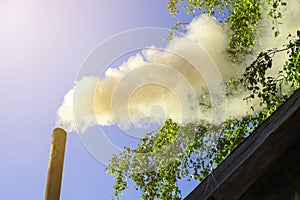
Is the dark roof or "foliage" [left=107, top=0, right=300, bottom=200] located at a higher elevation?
Result: "foliage" [left=107, top=0, right=300, bottom=200]

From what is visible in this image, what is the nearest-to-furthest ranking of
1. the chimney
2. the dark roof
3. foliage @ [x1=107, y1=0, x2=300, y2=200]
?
the dark roof, the chimney, foliage @ [x1=107, y1=0, x2=300, y2=200]

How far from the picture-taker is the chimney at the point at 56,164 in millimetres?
2662

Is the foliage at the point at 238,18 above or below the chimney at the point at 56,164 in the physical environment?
above

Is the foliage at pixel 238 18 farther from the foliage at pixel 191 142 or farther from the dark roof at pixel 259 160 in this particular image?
the dark roof at pixel 259 160

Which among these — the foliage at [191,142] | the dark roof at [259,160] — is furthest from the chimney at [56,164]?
the foliage at [191,142]

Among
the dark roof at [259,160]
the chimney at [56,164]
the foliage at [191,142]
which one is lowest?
the dark roof at [259,160]

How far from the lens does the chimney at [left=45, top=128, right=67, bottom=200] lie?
2.66m

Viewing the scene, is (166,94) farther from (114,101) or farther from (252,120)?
(252,120)

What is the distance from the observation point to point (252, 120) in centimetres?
834

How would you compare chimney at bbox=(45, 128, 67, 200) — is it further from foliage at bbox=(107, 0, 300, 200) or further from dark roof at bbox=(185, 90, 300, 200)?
foliage at bbox=(107, 0, 300, 200)

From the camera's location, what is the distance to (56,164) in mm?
2811

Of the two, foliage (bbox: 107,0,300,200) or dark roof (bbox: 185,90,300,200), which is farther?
foliage (bbox: 107,0,300,200)

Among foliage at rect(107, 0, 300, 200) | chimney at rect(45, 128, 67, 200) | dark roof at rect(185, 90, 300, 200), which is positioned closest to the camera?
dark roof at rect(185, 90, 300, 200)

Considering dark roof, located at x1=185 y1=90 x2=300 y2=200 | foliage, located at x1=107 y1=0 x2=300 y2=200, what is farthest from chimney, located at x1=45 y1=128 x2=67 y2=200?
foliage, located at x1=107 y1=0 x2=300 y2=200
